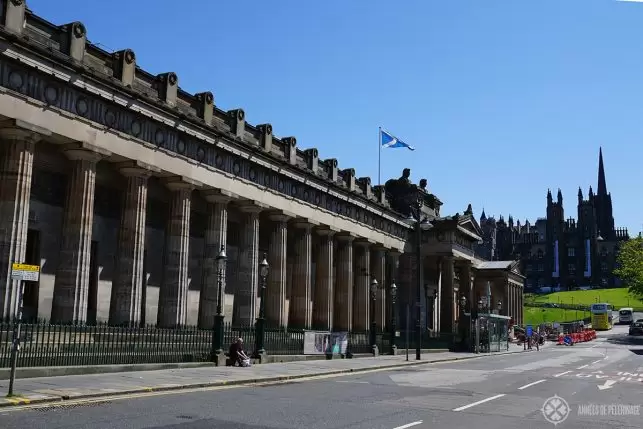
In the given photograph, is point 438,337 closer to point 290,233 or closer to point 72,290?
point 290,233

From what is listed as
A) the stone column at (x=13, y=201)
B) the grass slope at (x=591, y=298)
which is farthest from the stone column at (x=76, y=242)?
the grass slope at (x=591, y=298)

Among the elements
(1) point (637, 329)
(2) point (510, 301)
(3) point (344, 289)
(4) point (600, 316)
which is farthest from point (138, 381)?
(4) point (600, 316)

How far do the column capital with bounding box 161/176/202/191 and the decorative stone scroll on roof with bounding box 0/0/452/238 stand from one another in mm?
1222

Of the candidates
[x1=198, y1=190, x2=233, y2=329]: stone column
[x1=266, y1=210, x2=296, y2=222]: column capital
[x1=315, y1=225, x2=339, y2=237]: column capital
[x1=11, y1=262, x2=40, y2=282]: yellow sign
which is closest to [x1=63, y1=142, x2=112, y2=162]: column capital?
[x1=198, y1=190, x2=233, y2=329]: stone column

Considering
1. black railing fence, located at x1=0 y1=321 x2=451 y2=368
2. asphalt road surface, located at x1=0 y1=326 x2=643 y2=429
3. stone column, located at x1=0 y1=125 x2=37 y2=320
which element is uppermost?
stone column, located at x1=0 y1=125 x2=37 y2=320

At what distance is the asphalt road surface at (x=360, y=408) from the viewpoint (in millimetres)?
11844

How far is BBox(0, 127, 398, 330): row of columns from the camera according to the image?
941 inches

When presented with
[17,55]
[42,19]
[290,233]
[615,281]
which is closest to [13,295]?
[17,55]

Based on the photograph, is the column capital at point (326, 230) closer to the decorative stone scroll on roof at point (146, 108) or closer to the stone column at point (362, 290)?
the decorative stone scroll on roof at point (146, 108)

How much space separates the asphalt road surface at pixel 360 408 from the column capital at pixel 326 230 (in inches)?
934

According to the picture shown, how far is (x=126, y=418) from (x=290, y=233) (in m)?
34.7

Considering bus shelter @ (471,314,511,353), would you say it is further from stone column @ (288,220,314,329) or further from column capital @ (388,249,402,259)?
stone column @ (288,220,314,329)

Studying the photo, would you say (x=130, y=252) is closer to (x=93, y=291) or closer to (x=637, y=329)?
(x=93, y=291)

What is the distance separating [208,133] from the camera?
33.8 m
